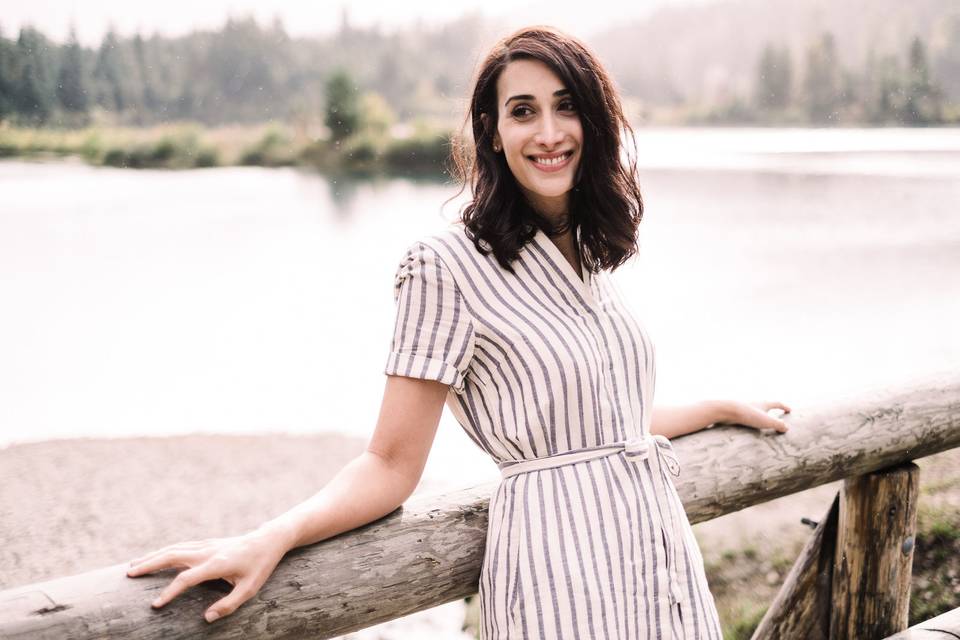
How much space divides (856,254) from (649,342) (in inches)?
680

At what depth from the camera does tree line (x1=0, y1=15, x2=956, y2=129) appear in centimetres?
412

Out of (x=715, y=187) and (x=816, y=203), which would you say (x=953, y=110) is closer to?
(x=816, y=203)

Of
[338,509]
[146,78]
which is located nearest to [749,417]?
[338,509]

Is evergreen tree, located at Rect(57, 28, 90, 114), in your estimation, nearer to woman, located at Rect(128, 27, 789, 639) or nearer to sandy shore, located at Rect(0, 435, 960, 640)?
sandy shore, located at Rect(0, 435, 960, 640)

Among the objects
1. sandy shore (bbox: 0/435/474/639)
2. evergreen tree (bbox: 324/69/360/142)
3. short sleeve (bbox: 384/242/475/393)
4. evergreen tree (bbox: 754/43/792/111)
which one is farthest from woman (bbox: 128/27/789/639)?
evergreen tree (bbox: 754/43/792/111)

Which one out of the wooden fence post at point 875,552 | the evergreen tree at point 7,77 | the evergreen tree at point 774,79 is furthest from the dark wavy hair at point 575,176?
the evergreen tree at point 774,79

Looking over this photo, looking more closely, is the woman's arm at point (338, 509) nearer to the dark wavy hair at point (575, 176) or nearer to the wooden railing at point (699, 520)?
the wooden railing at point (699, 520)

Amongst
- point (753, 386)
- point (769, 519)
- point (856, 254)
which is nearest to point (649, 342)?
point (769, 519)

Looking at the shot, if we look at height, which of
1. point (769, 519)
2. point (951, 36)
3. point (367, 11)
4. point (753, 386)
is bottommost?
point (753, 386)

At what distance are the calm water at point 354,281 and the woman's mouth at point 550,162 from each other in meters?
5.63

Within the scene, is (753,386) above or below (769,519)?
below

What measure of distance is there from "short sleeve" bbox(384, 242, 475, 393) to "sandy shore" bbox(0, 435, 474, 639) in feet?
11.9

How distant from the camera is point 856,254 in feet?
54.8

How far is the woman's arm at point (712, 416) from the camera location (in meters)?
1.61
